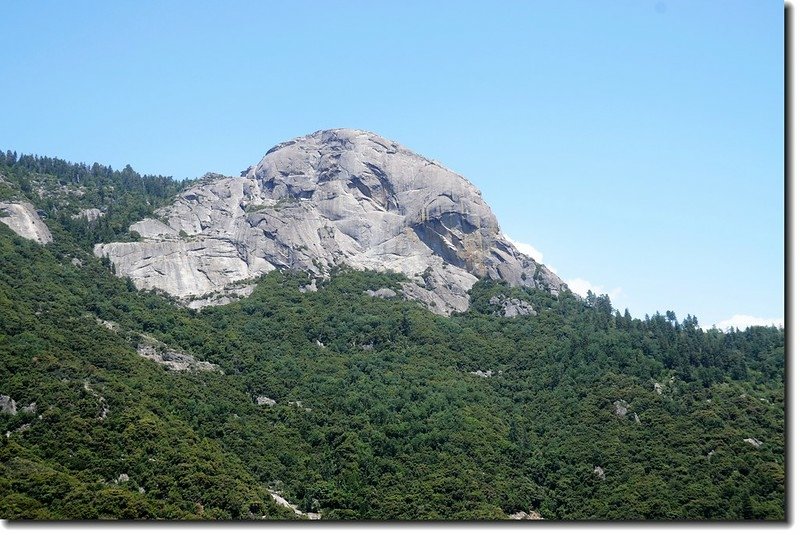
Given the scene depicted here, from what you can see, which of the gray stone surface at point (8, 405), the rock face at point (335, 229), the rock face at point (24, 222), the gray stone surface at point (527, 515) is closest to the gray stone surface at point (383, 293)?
the rock face at point (335, 229)

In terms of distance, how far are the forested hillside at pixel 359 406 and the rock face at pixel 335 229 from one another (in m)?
6.49

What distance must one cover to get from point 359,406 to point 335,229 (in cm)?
5490

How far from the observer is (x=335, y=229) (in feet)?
441

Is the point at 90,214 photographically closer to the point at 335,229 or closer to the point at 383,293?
the point at 335,229

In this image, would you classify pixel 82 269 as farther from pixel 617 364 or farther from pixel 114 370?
pixel 617 364

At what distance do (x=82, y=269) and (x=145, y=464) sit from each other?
5037 cm

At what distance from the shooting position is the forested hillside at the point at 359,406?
61562mm

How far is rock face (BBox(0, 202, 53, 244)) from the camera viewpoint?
107 meters

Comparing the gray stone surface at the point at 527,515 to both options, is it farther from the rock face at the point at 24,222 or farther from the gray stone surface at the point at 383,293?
the rock face at the point at 24,222

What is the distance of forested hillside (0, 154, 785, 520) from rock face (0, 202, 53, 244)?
9.25 ft

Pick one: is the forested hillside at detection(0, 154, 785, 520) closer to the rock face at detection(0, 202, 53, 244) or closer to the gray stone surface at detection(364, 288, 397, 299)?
the gray stone surface at detection(364, 288, 397, 299)

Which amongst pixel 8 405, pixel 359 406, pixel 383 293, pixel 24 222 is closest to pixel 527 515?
pixel 359 406

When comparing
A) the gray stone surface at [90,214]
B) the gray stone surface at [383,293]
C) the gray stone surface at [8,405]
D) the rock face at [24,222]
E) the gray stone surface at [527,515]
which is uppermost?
the gray stone surface at [90,214]

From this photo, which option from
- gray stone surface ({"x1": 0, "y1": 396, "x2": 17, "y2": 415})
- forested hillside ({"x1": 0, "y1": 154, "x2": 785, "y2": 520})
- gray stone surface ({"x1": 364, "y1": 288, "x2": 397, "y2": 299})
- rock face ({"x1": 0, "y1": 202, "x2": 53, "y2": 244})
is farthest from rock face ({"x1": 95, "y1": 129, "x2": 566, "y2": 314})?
gray stone surface ({"x1": 0, "y1": 396, "x2": 17, "y2": 415})
